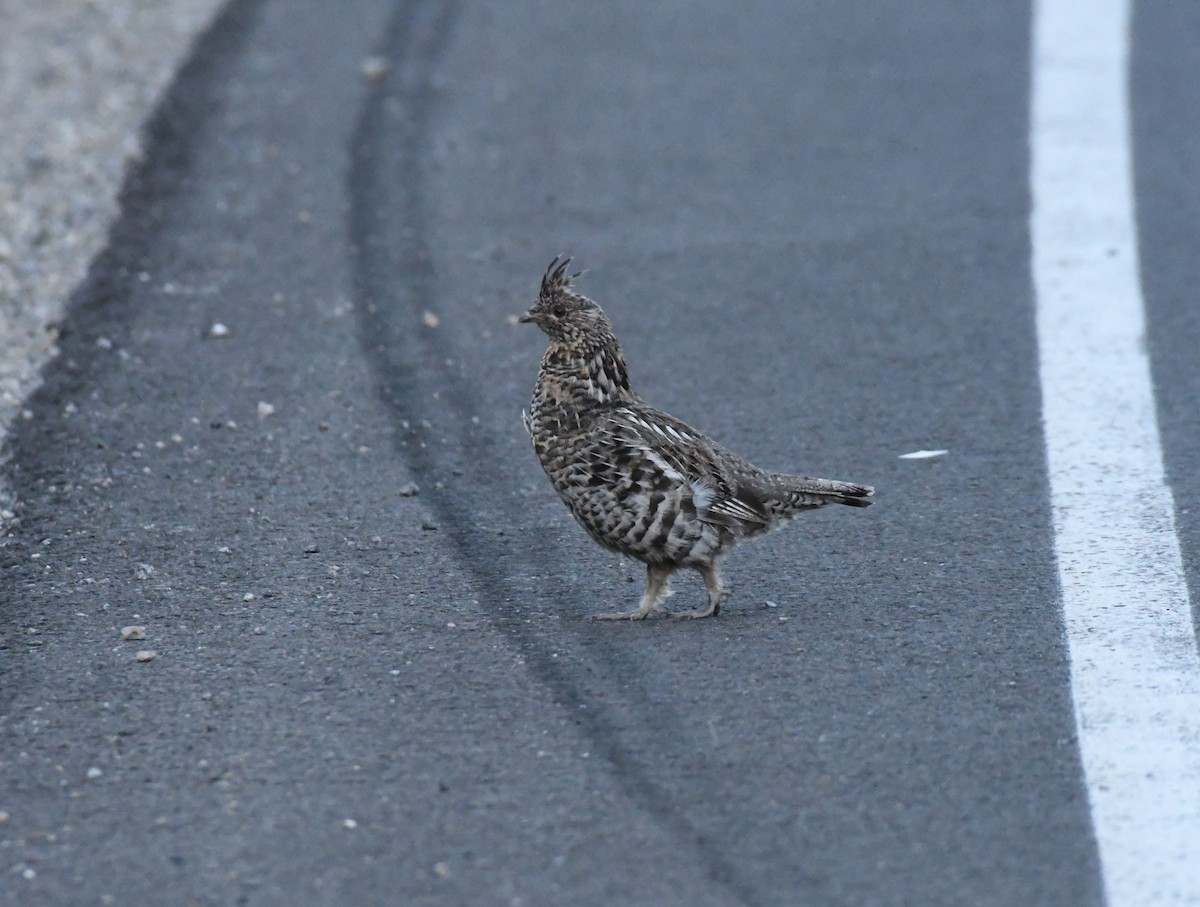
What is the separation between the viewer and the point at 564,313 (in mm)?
6117

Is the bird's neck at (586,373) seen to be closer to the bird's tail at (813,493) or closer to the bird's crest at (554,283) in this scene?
the bird's crest at (554,283)

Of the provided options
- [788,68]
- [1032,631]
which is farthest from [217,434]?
[788,68]

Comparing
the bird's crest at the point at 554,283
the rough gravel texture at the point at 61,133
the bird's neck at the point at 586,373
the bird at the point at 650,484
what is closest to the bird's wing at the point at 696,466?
the bird at the point at 650,484

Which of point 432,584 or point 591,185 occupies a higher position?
point 432,584

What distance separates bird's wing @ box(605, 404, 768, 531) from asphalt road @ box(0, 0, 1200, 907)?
0.30m

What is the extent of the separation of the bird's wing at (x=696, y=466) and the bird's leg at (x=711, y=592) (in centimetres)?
15

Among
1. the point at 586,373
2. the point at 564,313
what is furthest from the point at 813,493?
the point at 564,313

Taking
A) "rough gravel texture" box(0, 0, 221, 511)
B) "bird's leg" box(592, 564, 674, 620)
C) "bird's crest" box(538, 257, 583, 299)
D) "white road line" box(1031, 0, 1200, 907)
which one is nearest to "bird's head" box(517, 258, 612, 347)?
"bird's crest" box(538, 257, 583, 299)

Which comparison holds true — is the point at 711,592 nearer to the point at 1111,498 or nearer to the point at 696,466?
the point at 696,466

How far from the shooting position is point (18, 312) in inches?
325

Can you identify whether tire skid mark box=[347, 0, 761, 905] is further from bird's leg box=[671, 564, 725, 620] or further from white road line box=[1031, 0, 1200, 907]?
white road line box=[1031, 0, 1200, 907]

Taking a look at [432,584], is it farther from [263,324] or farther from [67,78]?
[67,78]

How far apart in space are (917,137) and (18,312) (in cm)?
480

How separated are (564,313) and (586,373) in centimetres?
26
